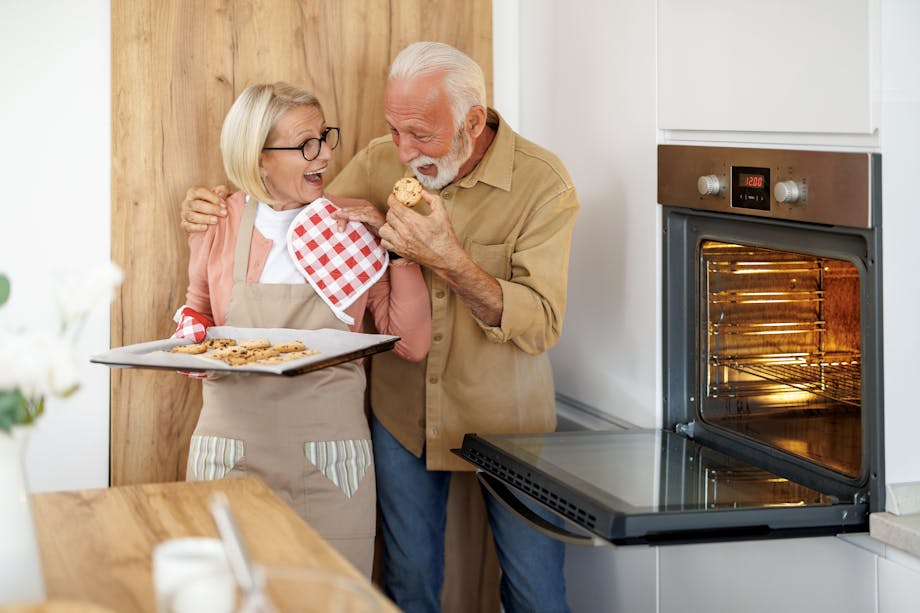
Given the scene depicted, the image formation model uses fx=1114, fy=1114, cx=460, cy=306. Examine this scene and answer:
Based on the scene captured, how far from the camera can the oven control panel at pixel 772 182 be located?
177 cm

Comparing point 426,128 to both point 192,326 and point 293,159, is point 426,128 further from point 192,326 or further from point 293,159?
point 192,326

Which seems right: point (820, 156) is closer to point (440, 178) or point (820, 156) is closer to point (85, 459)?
point (440, 178)

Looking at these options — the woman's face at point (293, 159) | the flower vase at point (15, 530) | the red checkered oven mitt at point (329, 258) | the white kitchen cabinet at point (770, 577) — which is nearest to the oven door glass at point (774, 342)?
the white kitchen cabinet at point (770, 577)

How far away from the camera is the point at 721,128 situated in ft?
7.06

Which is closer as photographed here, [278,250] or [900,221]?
[900,221]

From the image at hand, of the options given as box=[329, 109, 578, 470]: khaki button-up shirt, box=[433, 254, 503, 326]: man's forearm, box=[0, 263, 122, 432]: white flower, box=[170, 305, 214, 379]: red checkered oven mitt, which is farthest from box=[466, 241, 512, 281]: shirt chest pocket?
box=[0, 263, 122, 432]: white flower

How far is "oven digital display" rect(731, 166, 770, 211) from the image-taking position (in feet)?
6.58

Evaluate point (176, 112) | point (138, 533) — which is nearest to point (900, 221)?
point (138, 533)

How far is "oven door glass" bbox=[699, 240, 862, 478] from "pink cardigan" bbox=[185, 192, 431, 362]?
1.95ft

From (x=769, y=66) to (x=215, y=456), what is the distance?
1283 mm

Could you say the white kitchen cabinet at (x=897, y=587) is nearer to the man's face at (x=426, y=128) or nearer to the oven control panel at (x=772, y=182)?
the oven control panel at (x=772, y=182)

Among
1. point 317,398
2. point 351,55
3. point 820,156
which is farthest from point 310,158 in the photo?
point 820,156

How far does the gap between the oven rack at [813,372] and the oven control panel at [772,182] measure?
0.37 meters

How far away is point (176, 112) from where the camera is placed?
8.83ft
